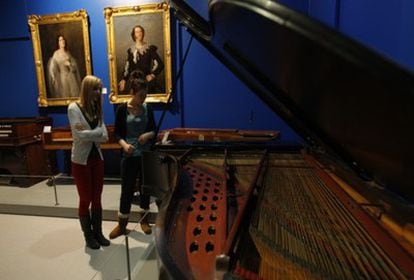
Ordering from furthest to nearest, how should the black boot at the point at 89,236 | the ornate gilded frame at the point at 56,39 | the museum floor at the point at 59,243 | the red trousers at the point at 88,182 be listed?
the ornate gilded frame at the point at 56,39
the black boot at the point at 89,236
the red trousers at the point at 88,182
the museum floor at the point at 59,243

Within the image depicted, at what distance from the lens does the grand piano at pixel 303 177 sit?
442 millimetres

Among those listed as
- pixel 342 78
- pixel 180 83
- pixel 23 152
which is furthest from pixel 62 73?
pixel 342 78

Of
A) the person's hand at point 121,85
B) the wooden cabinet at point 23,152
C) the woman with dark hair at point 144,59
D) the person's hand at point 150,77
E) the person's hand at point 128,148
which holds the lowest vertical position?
the wooden cabinet at point 23,152

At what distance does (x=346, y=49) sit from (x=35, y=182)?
19.0 ft

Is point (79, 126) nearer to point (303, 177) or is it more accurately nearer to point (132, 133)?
point (132, 133)

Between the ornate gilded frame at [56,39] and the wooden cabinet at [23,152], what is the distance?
647 mm

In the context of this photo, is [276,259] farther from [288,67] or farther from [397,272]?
[288,67]

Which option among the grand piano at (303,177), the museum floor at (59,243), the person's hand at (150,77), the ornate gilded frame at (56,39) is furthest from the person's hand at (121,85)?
the grand piano at (303,177)

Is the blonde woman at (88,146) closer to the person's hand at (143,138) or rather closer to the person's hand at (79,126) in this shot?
the person's hand at (79,126)

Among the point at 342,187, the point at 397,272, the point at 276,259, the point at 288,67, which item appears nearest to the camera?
the point at 288,67

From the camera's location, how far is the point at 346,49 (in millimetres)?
402

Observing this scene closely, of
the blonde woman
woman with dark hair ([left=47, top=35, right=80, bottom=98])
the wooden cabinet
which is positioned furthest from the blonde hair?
woman with dark hair ([left=47, top=35, right=80, bottom=98])

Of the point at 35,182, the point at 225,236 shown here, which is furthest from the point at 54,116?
the point at 225,236

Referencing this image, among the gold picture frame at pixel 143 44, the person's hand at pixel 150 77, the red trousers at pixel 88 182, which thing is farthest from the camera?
the person's hand at pixel 150 77
